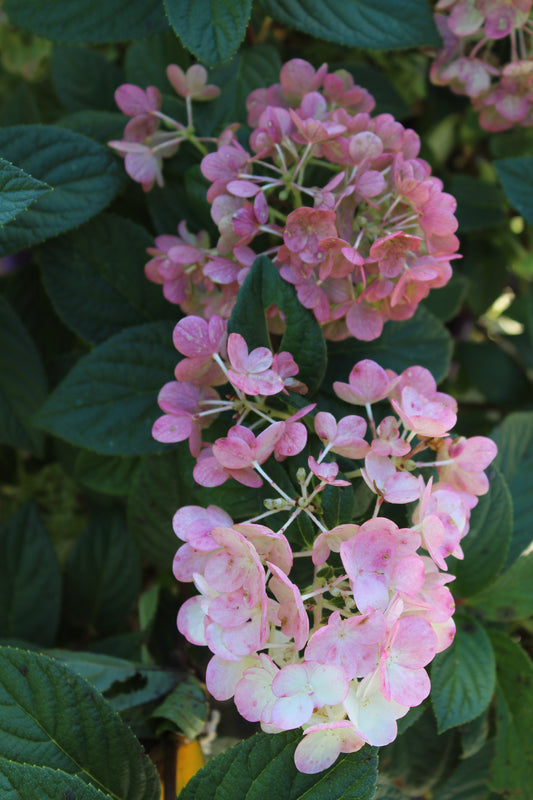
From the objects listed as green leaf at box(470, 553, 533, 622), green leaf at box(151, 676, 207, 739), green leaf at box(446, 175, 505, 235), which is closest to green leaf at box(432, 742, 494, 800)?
green leaf at box(470, 553, 533, 622)

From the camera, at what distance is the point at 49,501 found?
1.13 metres

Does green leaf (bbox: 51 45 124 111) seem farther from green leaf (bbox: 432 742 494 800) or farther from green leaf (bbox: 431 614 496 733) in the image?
green leaf (bbox: 432 742 494 800)

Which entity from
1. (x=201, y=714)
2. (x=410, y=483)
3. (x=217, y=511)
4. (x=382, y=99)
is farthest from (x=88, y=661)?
(x=382, y=99)

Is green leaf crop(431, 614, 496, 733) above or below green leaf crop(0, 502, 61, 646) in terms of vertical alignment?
above

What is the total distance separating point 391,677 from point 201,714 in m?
0.30

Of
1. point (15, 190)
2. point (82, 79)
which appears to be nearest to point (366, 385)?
point (15, 190)

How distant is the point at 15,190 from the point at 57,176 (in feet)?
0.59

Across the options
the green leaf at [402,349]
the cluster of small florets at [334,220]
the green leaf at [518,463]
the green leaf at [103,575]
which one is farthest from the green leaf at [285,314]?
the green leaf at [103,575]

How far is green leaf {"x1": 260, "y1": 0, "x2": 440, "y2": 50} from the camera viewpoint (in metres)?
0.73

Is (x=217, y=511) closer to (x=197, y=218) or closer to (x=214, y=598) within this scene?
(x=214, y=598)

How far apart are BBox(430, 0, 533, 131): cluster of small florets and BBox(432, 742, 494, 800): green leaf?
2.47 feet

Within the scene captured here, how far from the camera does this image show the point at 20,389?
830mm

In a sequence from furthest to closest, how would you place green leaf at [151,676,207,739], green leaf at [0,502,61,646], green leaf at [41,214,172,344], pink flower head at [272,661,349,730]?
green leaf at [0,502,61,646] < green leaf at [41,214,172,344] < green leaf at [151,676,207,739] < pink flower head at [272,661,349,730]

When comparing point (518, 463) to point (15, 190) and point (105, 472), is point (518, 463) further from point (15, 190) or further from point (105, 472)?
point (15, 190)
